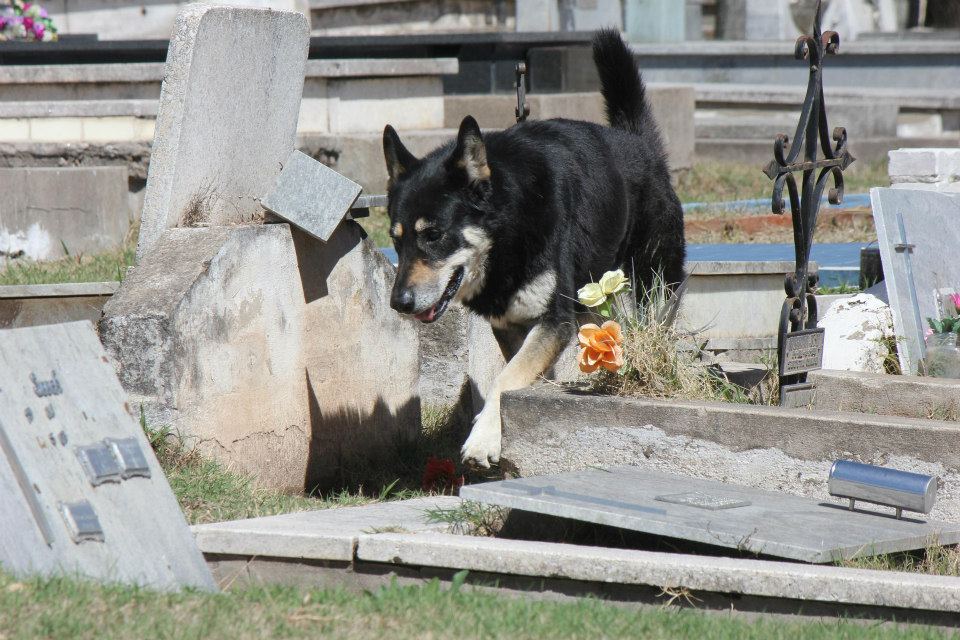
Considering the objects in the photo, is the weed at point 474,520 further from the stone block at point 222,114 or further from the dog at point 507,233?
the stone block at point 222,114

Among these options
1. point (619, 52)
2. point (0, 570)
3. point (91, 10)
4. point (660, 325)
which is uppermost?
point (91, 10)

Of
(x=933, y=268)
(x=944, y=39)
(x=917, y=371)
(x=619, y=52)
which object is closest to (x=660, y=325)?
(x=917, y=371)

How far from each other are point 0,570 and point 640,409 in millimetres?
2339

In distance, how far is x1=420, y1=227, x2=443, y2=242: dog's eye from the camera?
206 inches

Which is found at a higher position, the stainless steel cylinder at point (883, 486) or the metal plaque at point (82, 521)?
the metal plaque at point (82, 521)

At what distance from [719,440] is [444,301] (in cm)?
136

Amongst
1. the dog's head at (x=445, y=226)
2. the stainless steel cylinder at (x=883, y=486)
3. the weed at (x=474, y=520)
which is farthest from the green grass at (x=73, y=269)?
the stainless steel cylinder at (x=883, y=486)

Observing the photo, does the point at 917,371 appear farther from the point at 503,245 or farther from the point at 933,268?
the point at 503,245

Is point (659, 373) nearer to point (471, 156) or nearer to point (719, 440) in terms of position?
point (719, 440)

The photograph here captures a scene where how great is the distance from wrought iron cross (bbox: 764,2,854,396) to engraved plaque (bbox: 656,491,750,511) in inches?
32.2

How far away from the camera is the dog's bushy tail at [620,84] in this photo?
247 inches

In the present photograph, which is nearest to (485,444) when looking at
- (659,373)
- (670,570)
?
(659,373)

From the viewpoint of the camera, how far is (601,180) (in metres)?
5.72

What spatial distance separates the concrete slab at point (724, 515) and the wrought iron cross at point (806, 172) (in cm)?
81
